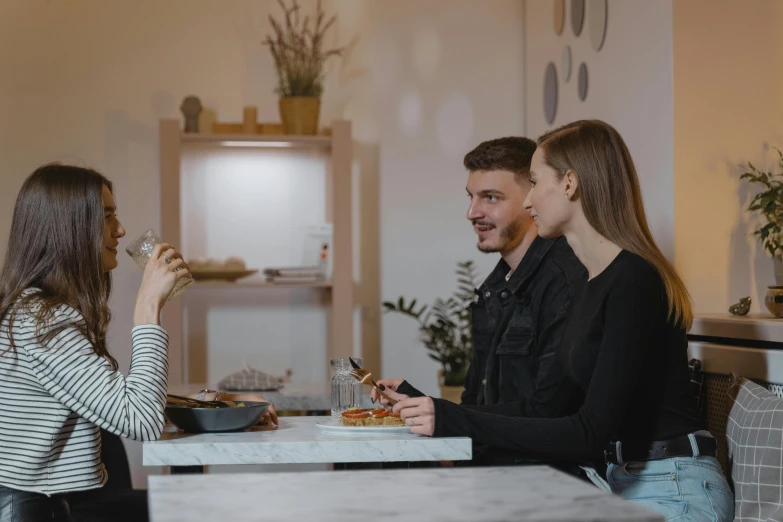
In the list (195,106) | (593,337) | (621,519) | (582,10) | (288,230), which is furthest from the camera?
(288,230)

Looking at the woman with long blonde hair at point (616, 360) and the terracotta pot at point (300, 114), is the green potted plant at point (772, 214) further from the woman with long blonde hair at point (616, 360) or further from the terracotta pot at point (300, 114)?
the terracotta pot at point (300, 114)

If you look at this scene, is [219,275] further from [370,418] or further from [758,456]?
[758,456]

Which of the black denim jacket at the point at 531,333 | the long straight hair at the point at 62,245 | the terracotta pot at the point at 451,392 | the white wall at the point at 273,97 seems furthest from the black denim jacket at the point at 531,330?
the white wall at the point at 273,97

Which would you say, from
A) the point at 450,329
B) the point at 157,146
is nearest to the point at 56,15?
the point at 157,146

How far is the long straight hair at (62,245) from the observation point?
2.05 meters

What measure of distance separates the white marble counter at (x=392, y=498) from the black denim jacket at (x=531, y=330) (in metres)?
0.87

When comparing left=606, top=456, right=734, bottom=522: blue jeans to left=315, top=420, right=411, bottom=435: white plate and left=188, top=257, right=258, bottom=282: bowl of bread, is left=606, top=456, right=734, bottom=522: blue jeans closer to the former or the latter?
left=315, top=420, right=411, bottom=435: white plate

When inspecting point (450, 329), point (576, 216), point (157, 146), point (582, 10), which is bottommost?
point (450, 329)

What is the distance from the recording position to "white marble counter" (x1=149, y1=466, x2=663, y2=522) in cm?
105

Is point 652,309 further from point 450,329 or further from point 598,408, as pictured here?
point 450,329

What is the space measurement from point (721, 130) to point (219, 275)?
2.43 m

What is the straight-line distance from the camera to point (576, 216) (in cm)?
214

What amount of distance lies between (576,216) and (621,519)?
1.18 m

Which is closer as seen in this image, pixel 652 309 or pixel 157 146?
pixel 652 309
